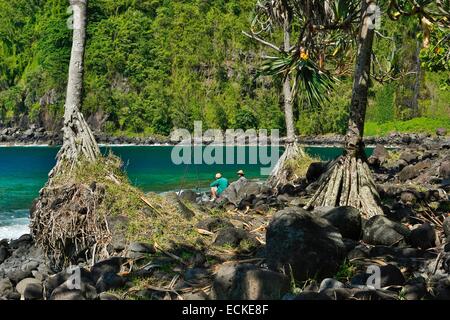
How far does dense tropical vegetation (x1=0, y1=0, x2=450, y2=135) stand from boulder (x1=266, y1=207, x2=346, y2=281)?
246ft

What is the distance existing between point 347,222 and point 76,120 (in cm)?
497

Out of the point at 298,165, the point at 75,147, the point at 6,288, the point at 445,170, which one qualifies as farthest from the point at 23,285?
the point at 445,170

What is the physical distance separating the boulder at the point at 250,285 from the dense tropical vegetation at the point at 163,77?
250ft

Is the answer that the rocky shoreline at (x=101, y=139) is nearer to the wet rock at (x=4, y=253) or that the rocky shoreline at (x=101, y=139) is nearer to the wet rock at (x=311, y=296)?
the wet rock at (x=4, y=253)

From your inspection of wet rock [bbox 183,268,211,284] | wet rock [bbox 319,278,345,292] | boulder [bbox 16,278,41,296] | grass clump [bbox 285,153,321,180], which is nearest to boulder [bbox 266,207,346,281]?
wet rock [bbox 319,278,345,292]

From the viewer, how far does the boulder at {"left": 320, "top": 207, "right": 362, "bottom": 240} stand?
8.09 meters

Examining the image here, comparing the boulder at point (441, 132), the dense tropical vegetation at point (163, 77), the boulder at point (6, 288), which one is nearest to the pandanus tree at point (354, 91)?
the boulder at point (6, 288)

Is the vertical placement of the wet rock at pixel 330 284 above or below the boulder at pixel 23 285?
above

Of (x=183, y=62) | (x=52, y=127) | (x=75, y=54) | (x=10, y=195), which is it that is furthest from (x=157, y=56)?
(x=75, y=54)

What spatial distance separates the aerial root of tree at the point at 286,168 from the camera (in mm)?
17500

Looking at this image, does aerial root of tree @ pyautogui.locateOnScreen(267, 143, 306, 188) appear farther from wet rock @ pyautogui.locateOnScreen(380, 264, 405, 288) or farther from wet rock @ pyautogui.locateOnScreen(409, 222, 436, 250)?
wet rock @ pyautogui.locateOnScreen(380, 264, 405, 288)

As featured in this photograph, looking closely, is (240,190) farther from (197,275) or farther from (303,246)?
(303,246)

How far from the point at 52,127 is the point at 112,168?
93015 mm

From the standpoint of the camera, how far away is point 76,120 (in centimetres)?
997
